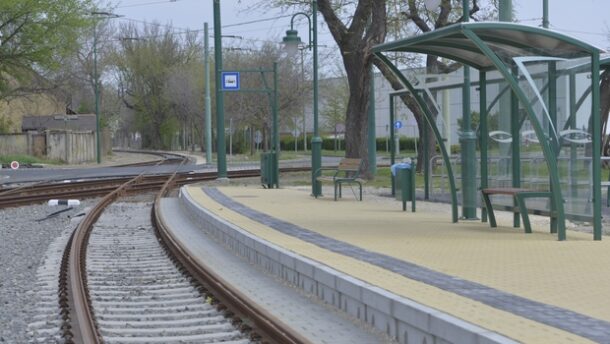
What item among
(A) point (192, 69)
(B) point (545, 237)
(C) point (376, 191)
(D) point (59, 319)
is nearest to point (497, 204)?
(B) point (545, 237)

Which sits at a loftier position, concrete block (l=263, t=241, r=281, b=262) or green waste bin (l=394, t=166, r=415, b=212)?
green waste bin (l=394, t=166, r=415, b=212)

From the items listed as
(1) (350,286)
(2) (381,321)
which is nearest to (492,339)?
(2) (381,321)

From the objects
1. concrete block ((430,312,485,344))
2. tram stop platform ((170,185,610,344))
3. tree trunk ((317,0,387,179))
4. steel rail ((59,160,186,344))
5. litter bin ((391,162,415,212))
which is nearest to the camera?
concrete block ((430,312,485,344))

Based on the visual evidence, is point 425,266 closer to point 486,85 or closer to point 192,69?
point 486,85

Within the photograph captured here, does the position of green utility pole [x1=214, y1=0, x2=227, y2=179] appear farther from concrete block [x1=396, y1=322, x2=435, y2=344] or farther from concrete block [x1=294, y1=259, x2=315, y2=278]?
concrete block [x1=396, y1=322, x2=435, y2=344]

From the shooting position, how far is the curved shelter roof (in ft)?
35.1

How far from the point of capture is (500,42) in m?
11.5

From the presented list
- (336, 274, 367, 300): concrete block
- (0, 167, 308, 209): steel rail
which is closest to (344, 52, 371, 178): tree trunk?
(0, 167, 308, 209): steel rail

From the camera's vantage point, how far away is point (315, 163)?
21578 mm

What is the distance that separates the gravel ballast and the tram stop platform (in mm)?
2781

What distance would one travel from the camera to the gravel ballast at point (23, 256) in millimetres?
8234

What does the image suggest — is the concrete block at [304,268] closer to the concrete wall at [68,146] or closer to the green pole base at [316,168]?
the green pole base at [316,168]

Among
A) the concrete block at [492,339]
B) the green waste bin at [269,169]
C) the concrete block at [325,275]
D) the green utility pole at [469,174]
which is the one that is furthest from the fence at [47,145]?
the concrete block at [492,339]

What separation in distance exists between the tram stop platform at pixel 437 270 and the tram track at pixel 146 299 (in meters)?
0.81
